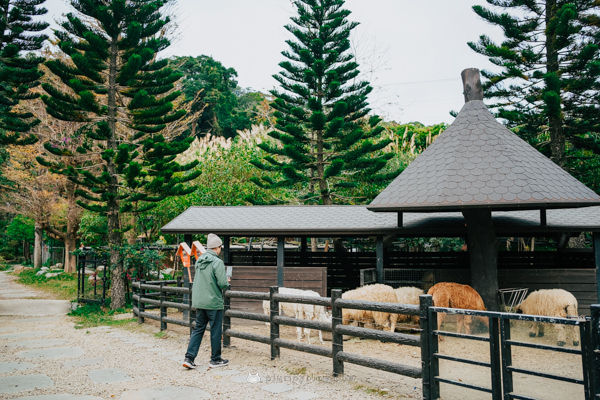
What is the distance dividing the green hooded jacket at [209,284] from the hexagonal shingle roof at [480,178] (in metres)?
3.57

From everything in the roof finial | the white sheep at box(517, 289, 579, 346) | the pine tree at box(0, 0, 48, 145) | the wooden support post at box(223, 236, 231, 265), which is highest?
the pine tree at box(0, 0, 48, 145)

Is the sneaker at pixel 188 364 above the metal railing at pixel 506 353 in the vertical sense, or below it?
below

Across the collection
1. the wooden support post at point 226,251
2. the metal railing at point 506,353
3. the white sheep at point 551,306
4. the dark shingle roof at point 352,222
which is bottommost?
the white sheep at point 551,306

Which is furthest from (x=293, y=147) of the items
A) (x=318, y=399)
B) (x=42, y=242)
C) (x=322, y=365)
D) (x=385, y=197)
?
(x=42, y=242)

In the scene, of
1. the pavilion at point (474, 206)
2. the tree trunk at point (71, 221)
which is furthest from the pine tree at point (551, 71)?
the tree trunk at point (71, 221)

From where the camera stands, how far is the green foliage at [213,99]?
40000mm

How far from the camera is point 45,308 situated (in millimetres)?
12609

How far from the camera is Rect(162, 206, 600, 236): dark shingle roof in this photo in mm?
9094

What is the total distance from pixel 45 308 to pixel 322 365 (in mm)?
9864

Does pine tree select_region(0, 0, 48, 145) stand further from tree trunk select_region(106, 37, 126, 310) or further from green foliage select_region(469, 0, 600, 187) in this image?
green foliage select_region(469, 0, 600, 187)

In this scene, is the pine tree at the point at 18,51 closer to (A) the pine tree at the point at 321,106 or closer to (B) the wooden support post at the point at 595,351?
(A) the pine tree at the point at 321,106

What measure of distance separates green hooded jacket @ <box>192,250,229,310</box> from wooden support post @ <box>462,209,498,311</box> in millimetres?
4883

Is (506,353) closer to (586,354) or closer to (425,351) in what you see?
(586,354)

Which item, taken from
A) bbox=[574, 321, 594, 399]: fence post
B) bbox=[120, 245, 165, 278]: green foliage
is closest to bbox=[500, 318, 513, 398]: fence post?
bbox=[574, 321, 594, 399]: fence post
